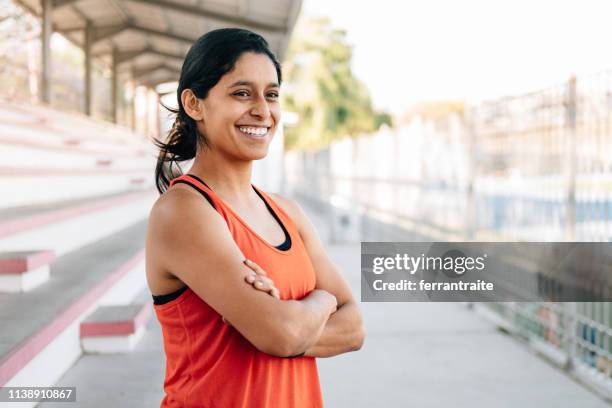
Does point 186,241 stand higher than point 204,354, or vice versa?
point 186,241

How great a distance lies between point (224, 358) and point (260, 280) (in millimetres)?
194

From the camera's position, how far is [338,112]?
38.1 m

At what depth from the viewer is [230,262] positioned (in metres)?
1.30

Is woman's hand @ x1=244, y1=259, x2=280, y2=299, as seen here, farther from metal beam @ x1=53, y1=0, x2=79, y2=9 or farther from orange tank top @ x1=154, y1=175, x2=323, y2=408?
metal beam @ x1=53, y1=0, x2=79, y2=9

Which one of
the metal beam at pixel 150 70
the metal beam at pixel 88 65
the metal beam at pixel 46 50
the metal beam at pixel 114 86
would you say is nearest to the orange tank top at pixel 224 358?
the metal beam at pixel 46 50

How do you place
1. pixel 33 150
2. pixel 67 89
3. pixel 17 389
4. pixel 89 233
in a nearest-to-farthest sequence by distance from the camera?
pixel 17 389, pixel 89 233, pixel 33 150, pixel 67 89

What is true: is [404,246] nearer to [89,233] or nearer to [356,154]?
[356,154]

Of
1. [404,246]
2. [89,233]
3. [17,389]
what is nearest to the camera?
[17,389]

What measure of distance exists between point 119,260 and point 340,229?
266 inches

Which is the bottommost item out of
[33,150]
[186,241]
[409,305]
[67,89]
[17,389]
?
[409,305]

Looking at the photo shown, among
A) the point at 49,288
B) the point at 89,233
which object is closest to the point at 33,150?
the point at 89,233

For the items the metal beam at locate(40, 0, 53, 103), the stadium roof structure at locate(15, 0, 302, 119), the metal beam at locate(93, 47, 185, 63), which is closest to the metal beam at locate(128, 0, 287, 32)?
the stadium roof structure at locate(15, 0, 302, 119)

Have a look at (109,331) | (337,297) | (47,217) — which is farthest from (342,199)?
(337,297)

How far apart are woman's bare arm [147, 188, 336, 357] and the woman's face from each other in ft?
0.63
